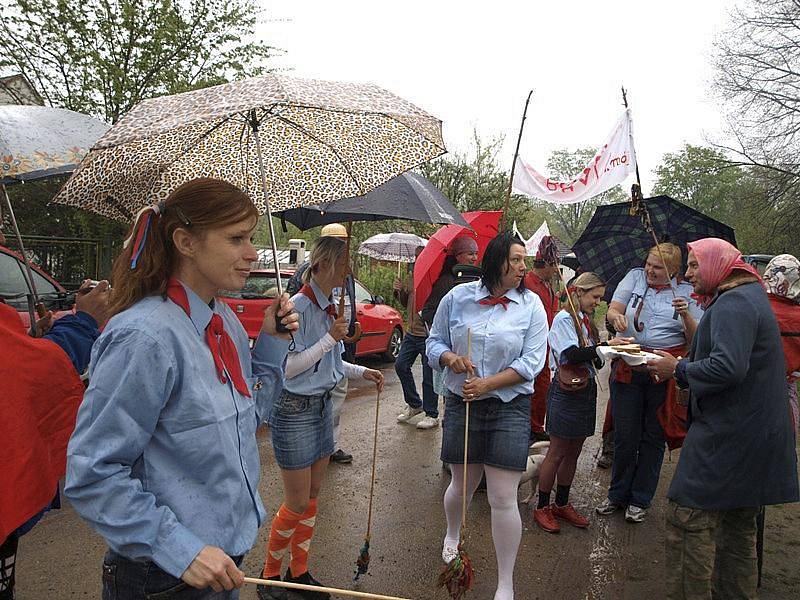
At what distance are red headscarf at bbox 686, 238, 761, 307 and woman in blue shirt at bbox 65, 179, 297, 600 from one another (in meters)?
2.31

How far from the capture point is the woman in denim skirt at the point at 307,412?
3.00 metres

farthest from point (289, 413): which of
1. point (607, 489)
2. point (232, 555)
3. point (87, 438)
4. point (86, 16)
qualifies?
point (86, 16)

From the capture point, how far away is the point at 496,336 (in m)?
3.23

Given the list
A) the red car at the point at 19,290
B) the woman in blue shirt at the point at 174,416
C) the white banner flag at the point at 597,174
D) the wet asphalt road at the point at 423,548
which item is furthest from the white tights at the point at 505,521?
the red car at the point at 19,290

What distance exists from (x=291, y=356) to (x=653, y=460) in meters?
2.99

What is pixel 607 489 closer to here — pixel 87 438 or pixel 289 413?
pixel 289 413

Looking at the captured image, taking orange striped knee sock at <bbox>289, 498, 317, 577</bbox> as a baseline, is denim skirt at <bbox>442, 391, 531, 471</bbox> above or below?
above

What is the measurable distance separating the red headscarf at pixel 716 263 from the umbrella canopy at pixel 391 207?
173 cm

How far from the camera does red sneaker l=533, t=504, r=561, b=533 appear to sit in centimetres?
416

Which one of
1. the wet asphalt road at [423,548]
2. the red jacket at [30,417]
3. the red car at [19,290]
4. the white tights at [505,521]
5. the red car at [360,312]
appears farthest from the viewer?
the red car at [360,312]

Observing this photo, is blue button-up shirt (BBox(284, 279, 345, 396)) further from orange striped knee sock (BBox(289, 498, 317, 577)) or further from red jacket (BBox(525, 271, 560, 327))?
red jacket (BBox(525, 271, 560, 327))

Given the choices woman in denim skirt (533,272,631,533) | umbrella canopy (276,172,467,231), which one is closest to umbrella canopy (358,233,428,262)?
umbrella canopy (276,172,467,231)

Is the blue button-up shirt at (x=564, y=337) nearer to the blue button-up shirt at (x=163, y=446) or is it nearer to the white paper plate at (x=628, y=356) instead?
the white paper plate at (x=628, y=356)

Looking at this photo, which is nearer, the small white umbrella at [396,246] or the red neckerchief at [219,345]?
the red neckerchief at [219,345]
